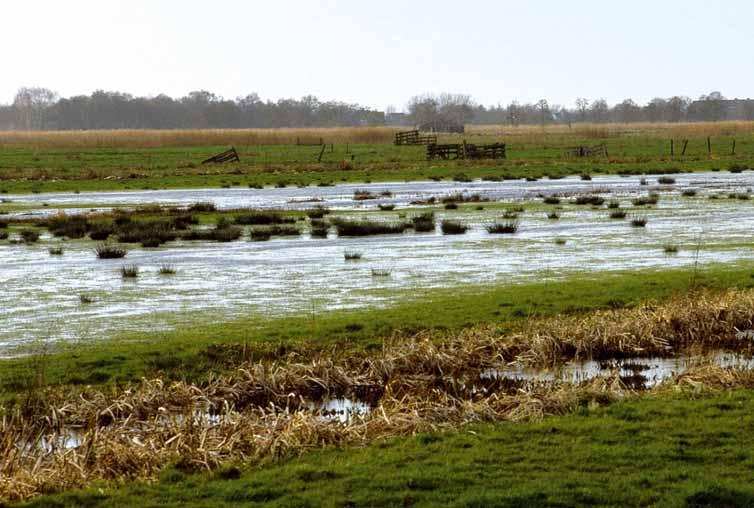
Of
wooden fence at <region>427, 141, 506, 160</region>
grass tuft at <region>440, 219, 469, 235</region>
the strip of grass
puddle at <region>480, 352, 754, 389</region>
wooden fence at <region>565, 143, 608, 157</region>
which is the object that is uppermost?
the strip of grass

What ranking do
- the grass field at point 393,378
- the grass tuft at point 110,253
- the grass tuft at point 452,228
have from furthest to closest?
the grass tuft at point 452,228, the grass tuft at point 110,253, the grass field at point 393,378

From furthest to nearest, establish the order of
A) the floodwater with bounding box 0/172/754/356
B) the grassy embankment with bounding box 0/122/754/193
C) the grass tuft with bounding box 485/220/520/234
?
1. the grassy embankment with bounding box 0/122/754/193
2. the grass tuft with bounding box 485/220/520/234
3. the floodwater with bounding box 0/172/754/356

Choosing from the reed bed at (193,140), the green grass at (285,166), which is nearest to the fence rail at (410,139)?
the reed bed at (193,140)

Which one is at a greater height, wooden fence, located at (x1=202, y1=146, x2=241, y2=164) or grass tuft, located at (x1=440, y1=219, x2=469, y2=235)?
grass tuft, located at (x1=440, y1=219, x2=469, y2=235)

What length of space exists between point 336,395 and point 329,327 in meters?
3.40

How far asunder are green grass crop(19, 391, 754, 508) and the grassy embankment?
1977 inches

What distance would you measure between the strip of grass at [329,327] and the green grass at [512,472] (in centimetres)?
492

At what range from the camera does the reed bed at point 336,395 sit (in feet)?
35.7

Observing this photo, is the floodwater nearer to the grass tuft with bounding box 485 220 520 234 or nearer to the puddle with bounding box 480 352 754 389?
the grass tuft with bounding box 485 220 520 234

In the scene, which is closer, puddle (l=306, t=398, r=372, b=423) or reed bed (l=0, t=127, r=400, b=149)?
puddle (l=306, t=398, r=372, b=423)

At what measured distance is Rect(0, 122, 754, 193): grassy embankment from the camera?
66500 mm

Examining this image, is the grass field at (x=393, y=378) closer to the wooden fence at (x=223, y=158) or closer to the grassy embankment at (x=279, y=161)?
the grassy embankment at (x=279, y=161)

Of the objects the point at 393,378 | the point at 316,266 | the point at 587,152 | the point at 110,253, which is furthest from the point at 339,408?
the point at 587,152

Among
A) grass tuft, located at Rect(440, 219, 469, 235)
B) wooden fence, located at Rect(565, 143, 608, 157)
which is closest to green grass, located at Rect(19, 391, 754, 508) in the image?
grass tuft, located at Rect(440, 219, 469, 235)
